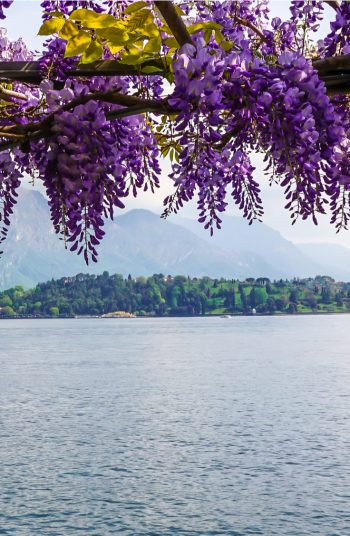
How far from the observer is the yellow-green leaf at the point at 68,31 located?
414 cm

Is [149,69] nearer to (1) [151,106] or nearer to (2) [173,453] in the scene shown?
(1) [151,106]

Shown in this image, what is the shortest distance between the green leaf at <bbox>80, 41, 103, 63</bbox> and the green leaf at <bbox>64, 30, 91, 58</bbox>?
27mm

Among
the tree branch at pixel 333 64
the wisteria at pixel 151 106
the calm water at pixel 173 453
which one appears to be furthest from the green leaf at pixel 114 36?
the calm water at pixel 173 453

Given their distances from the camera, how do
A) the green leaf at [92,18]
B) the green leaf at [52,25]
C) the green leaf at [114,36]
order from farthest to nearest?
the green leaf at [52,25]
the green leaf at [114,36]
the green leaf at [92,18]

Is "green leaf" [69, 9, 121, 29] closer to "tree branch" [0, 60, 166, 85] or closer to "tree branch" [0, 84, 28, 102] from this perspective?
"tree branch" [0, 60, 166, 85]

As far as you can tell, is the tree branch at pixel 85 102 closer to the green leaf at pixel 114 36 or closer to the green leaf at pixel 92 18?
the green leaf at pixel 114 36

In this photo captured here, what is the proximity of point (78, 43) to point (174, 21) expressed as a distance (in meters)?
0.46

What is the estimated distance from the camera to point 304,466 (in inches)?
3629

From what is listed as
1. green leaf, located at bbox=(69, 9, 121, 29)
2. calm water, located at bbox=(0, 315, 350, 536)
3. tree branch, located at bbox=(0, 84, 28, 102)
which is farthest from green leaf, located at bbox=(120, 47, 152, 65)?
calm water, located at bbox=(0, 315, 350, 536)

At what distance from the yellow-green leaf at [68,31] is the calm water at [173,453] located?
69.0 m

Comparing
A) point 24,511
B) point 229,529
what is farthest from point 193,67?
point 24,511

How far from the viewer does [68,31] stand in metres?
4.16

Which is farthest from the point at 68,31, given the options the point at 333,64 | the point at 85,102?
the point at 333,64

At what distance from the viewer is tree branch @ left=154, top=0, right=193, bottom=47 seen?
4023 mm
